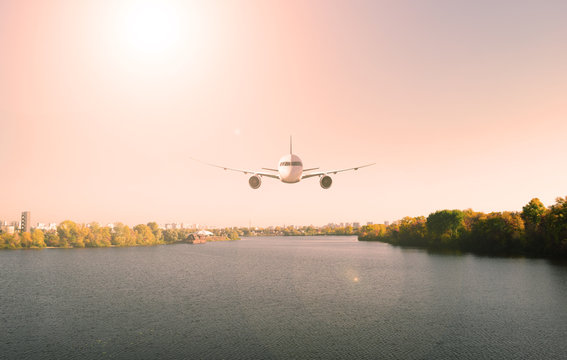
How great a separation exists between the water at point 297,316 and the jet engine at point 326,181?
18153mm

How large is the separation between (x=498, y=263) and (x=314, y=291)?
48.4 m

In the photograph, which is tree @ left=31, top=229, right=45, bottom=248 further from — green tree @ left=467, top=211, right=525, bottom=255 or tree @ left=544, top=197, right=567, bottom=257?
tree @ left=544, top=197, right=567, bottom=257

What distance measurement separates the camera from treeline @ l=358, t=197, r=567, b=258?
234 ft

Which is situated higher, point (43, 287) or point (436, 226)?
point (436, 226)

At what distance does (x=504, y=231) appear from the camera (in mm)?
86688

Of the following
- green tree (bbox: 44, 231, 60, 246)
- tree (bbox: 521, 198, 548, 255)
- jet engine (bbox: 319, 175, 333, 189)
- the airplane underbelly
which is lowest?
green tree (bbox: 44, 231, 60, 246)

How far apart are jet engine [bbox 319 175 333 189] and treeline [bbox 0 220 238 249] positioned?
A: 577ft

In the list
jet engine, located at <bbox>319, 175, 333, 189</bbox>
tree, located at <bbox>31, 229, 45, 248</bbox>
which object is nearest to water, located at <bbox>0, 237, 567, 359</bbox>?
jet engine, located at <bbox>319, 175, 333, 189</bbox>

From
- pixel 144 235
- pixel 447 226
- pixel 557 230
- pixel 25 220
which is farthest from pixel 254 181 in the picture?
pixel 25 220

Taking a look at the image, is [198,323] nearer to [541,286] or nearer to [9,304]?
[9,304]

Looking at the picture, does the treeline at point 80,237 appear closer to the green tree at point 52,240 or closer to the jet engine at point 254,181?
the green tree at point 52,240

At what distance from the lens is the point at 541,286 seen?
150 feet

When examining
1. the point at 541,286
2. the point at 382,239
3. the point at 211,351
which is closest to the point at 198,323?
the point at 211,351

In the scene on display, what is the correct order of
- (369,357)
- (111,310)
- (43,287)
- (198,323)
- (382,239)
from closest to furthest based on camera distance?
(369,357), (198,323), (111,310), (43,287), (382,239)
